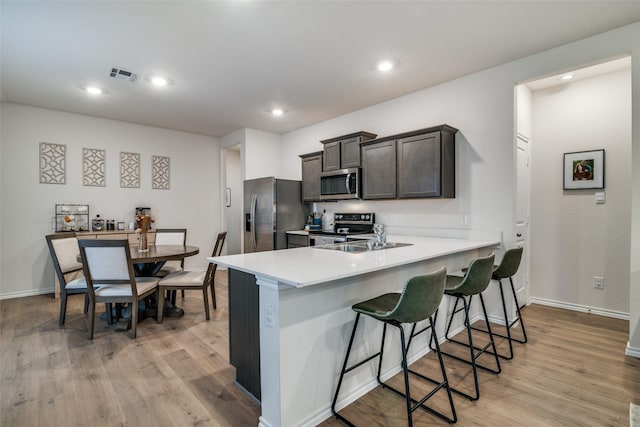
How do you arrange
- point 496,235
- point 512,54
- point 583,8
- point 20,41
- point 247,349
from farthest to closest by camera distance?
point 496,235 < point 512,54 < point 20,41 < point 583,8 < point 247,349

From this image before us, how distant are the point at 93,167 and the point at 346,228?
13.5ft

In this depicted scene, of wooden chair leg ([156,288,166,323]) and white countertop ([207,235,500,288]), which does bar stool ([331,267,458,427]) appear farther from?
wooden chair leg ([156,288,166,323])

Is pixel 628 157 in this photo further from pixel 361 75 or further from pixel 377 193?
pixel 361 75

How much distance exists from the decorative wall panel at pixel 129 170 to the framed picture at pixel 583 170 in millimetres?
6280

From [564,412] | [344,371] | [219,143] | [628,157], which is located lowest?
[564,412]

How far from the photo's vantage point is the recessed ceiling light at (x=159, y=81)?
344cm

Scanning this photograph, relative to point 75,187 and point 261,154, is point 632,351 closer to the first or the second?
point 261,154

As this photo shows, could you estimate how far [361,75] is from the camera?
3.43 meters

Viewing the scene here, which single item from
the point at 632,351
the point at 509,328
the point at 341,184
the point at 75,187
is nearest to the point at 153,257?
the point at 341,184

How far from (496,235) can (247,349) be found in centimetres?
271

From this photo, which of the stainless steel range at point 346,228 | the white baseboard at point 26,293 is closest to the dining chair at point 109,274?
the stainless steel range at point 346,228

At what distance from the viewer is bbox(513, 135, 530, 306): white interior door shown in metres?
3.47

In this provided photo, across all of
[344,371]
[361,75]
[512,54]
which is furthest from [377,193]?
[344,371]

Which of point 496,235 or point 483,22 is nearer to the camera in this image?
point 483,22
